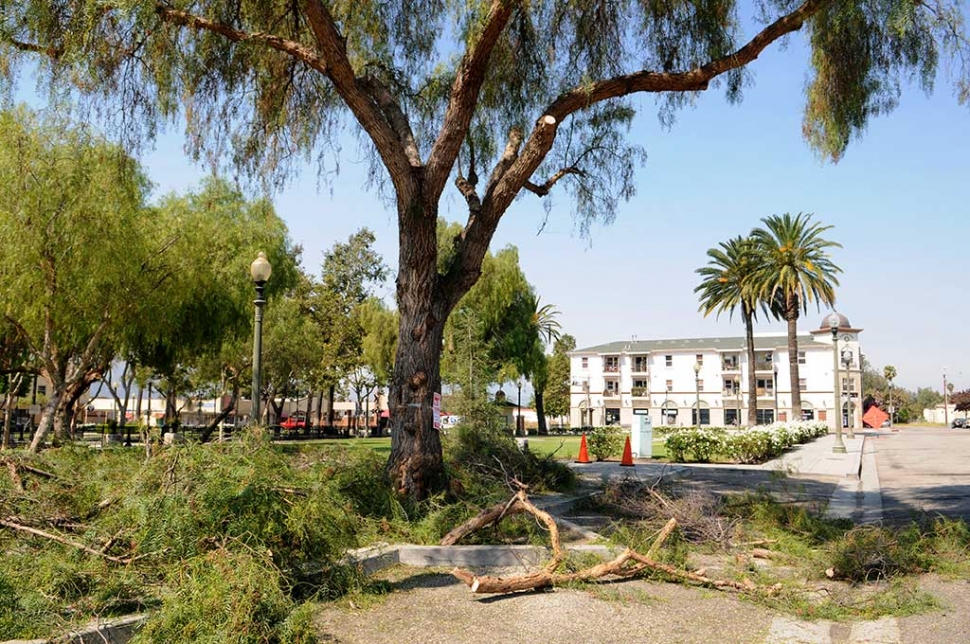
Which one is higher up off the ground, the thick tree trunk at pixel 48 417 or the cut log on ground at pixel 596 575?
the thick tree trunk at pixel 48 417

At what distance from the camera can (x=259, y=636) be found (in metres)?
4.96

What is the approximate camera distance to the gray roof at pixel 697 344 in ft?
300

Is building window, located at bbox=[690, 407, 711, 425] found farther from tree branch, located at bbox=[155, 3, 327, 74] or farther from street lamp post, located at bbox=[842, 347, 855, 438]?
tree branch, located at bbox=[155, 3, 327, 74]

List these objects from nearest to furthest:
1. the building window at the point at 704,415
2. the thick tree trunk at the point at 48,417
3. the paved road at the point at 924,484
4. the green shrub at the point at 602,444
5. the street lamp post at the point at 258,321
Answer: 1. the street lamp post at the point at 258,321
2. the paved road at the point at 924,484
3. the thick tree trunk at the point at 48,417
4. the green shrub at the point at 602,444
5. the building window at the point at 704,415

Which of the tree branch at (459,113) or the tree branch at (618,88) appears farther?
the tree branch at (618,88)

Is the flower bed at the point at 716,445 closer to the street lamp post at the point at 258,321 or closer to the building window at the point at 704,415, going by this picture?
the street lamp post at the point at 258,321

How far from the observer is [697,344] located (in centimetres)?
9662

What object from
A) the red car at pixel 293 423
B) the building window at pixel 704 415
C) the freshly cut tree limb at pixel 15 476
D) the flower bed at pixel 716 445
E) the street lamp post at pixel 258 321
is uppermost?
the street lamp post at pixel 258 321

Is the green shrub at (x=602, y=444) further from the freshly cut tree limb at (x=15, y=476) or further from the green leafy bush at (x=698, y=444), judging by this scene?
the freshly cut tree limb at (x=15, y=476)

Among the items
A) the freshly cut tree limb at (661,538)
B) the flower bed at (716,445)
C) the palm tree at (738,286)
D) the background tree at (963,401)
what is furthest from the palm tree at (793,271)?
the background tree at (963,401)

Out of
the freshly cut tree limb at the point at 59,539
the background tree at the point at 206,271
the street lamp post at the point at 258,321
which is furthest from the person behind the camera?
the background tree at the point at 206,271

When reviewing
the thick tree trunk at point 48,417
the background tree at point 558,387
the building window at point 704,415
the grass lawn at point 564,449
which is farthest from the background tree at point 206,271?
the building window at point 704,415

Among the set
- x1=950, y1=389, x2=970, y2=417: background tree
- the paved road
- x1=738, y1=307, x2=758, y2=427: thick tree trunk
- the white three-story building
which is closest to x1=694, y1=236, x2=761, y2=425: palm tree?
x1=738, y1=307, x2=758, y2=427: thick tree trunk

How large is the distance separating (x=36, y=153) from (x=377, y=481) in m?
12.1
